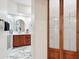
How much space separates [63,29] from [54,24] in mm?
347

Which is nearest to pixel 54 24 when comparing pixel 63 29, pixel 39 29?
pixel 63 29

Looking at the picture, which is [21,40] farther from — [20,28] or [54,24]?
[54,24]

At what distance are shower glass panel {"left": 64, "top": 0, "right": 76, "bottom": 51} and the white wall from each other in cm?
66

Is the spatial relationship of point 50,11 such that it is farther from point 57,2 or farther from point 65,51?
point 65,51

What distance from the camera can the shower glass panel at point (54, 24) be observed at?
3750mm

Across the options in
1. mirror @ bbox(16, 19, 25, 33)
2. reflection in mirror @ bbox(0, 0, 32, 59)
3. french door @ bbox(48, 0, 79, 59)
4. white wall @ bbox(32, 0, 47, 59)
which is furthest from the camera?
mirror @ bbox(16, 19, 25, 33)

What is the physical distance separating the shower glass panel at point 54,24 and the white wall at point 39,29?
19cm

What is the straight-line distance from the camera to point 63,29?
3596 mm

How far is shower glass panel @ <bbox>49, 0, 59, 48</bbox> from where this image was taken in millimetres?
3750

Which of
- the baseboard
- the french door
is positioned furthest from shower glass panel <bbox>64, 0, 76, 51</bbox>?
the baseboard

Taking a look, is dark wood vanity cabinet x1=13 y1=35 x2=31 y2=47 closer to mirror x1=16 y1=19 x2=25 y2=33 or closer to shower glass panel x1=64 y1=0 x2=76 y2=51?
mirror x1=16 y1=19 x2=25 y2=33

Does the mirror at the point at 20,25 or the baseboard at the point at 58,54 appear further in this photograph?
the mirror at the point at 20,25

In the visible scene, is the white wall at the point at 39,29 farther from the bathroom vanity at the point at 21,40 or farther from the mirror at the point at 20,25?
the bathroom vanity at the point at 21,40

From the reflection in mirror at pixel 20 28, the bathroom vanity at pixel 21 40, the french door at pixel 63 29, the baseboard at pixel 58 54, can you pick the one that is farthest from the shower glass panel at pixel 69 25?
the bathroom vanity at pixel 21 40
